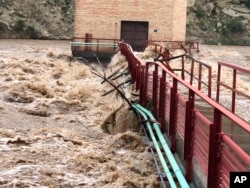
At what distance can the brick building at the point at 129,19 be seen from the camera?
3036 cm

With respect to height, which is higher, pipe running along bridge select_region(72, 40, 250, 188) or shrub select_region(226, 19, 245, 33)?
shrub select_region(226, 19, 245, 33)

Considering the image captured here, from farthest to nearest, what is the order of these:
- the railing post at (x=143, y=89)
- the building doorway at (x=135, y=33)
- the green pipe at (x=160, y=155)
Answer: the building doorway at (x=135, y=33), the railing post at (x=143, y=89), the green pipe at (x=160, y=155)

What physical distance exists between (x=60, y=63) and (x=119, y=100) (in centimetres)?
1305

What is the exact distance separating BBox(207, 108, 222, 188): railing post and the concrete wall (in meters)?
25.8

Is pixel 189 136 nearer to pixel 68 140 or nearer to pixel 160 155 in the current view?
pixel 160 155

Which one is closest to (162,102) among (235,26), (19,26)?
(19,26)

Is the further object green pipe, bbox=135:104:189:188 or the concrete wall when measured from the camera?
the concrete wall

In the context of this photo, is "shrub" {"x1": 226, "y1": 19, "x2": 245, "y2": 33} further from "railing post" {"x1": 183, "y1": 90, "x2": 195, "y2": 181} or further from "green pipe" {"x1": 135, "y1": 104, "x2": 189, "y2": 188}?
"railing post" {"x1": 183, "y1": 90, "x2": 195, "y2": 181}

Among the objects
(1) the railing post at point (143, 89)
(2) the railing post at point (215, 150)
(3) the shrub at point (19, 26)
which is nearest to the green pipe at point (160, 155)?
(1) the railing post at point (143, 89)

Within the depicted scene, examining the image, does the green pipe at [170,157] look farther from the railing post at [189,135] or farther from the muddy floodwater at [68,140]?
the muddy floodwater at [68,140]

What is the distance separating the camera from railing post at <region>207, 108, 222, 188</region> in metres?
4.92

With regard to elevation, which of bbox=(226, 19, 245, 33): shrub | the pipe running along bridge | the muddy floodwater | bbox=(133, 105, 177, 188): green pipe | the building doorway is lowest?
the muddy floodwater

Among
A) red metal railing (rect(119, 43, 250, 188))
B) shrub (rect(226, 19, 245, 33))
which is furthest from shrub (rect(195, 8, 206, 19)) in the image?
red metal railing (rect(119, 43, 250, 188))

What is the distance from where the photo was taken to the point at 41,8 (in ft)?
165
